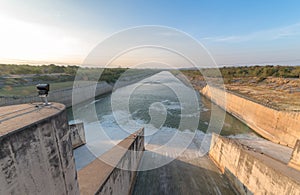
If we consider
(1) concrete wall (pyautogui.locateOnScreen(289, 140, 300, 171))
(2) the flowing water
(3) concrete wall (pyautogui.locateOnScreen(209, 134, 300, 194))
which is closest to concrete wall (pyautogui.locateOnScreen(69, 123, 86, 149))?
(2) the flowing water

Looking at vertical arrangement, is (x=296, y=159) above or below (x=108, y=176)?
below

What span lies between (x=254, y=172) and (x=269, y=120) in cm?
1042

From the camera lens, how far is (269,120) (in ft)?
40.5

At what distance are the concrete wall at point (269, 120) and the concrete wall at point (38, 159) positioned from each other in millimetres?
13879

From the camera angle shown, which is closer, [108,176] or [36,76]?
[108,176]

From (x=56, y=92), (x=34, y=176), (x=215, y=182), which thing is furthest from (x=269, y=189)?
(x=56, y=92)

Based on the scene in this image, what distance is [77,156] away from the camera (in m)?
6.95

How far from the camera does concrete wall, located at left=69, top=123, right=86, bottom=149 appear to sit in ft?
25.4

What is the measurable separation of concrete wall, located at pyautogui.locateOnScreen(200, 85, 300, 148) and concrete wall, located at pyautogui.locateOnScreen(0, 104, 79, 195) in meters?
13.9

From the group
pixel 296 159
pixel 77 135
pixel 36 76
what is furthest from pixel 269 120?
pixel 36 76

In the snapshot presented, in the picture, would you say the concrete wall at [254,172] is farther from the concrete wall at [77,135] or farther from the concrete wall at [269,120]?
the concrete wall at [77,135]

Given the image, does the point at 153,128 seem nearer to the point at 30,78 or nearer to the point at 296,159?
the point at 296,159

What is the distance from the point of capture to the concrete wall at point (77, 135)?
774 cm

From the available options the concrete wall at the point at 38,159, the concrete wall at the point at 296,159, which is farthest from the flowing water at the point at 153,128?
the concrete wall at the point at 296,159
